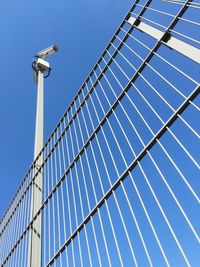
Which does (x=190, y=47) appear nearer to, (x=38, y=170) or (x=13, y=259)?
(x=38, y=170)

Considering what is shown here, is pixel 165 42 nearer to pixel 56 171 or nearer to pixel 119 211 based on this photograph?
pixel 119 211

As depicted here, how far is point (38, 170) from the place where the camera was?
655cm

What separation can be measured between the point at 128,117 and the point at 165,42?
885 millimetres

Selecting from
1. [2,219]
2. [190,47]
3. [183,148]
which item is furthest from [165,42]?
[2,219]

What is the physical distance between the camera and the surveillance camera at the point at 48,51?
12.3m

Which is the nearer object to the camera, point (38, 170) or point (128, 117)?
point (128, 117)

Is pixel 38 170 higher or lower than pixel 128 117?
lower

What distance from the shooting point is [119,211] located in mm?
3521

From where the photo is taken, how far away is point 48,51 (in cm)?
1259

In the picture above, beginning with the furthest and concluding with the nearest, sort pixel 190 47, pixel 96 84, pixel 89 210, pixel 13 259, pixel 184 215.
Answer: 1. pixel 13 259
2. pixel 96 84
3. pixel 89 210
4. pixel 190 47
5. pixel 184 215

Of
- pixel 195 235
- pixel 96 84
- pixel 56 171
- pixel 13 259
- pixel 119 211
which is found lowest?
pixel 13 259

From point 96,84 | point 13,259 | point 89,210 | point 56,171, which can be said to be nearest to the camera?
point 89,210

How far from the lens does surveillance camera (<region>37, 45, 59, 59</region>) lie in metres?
12.3

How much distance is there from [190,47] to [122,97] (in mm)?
1230
